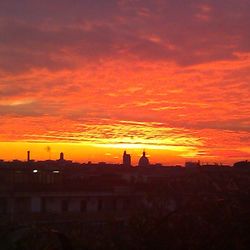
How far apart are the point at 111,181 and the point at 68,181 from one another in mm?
4315

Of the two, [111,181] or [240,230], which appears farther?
[111,181]

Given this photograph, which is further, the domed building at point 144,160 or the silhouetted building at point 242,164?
the domed building at point 144,160

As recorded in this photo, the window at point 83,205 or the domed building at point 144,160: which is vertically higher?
the domed building at point 144,160

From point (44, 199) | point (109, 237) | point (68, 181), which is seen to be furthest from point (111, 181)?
point (109, 237)

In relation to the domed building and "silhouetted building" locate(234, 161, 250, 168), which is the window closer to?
"silhouetted building" locate(234, 161, 250, 168)

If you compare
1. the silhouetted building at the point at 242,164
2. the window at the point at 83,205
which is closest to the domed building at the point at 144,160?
the silhouetted building at the point at 242,164

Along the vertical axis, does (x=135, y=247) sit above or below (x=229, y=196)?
below

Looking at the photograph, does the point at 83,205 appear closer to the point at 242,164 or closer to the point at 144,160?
the point at 242,164

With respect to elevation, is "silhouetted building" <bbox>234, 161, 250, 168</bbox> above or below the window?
above

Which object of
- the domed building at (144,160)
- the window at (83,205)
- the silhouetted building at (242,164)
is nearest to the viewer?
the window at (83,205)

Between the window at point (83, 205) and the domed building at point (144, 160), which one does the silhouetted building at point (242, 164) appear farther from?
the window at point (83, 205)

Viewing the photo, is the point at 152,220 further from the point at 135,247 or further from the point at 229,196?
the point at 229,196

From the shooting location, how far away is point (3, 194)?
35.6 m

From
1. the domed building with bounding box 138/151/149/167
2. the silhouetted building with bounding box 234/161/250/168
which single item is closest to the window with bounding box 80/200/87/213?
the silhouetted building with bounding box 234/161/250/168
